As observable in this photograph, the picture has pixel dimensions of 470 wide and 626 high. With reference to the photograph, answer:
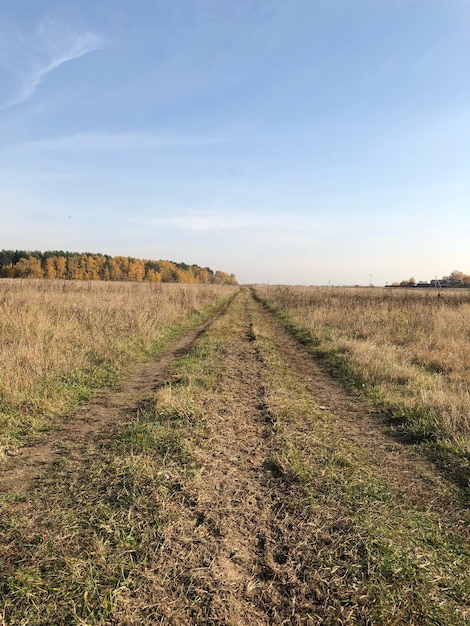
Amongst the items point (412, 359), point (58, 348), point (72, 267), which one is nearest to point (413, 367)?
point (412, 359)

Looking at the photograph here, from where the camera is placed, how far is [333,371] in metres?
7.93

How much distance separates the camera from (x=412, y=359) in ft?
28.3

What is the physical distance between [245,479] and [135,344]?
266 inches

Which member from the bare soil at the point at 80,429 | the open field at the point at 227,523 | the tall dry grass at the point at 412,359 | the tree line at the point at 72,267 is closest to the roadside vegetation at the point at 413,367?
the tall dry grass at the point at 412,359

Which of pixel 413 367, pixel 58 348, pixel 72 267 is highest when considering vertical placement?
pixel 72 267

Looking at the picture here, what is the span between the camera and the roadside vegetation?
447 centimetres

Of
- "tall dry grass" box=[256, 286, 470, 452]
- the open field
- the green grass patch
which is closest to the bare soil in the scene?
the open field

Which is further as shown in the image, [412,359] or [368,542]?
[412,359]

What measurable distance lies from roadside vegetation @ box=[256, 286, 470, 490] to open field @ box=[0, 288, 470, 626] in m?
0.38

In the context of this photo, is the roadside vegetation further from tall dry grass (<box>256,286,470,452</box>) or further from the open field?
the open field

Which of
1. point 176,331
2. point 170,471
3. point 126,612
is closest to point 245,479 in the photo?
point 170,471

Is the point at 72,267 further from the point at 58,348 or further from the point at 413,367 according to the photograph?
the point at 413,367

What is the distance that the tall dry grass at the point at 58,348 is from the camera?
494 centimetres

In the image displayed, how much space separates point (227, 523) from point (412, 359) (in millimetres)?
7440
